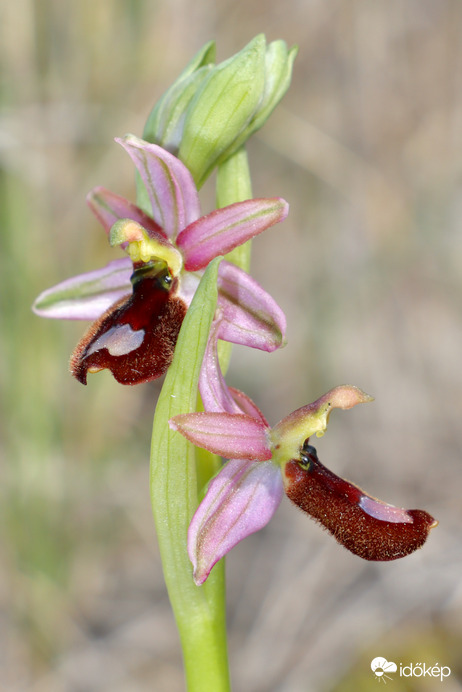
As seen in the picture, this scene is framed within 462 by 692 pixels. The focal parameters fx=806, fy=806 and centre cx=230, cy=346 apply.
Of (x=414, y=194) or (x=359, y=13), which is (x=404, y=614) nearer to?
(x=414, y=194)

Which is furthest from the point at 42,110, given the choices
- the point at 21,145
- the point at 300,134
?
the point at 300,134

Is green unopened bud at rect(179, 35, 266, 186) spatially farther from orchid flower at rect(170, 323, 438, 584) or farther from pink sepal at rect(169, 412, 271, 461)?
pink sepal at rect(169, 412, 271, 461)

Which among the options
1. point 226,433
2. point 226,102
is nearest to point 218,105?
point 226,102

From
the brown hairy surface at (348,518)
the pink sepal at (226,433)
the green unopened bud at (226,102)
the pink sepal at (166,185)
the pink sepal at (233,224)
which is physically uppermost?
the green unopened bud at (226,102)

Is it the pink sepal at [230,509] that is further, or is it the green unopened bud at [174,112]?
the green unopened bud at [174,112]

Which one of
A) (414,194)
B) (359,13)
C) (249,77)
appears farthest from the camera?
(414,194)

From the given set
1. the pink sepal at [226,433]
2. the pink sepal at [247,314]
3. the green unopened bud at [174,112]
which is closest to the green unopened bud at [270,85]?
the green unopened bud at [174,112]

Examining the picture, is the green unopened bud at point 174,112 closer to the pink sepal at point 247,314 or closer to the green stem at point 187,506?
the pink sepal at point 247,314

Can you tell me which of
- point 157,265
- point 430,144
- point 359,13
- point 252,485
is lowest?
point 252,485
